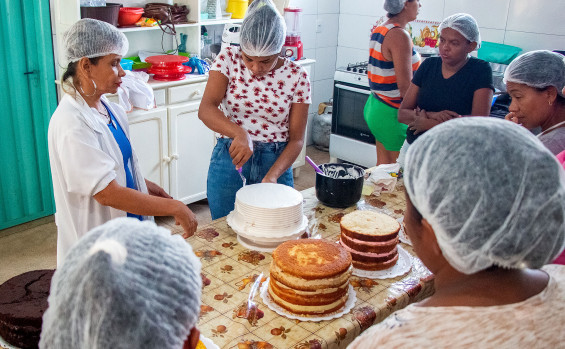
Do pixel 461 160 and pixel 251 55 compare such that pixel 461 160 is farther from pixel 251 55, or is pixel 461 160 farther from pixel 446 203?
pixel 251 55

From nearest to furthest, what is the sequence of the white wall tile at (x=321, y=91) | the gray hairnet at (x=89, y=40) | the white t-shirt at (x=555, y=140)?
1. the white t-shirt at (x=555, y=140)
2. the gray hairnet at (x=89, y=40)
3. the white wall tile at (x=321, y=91)

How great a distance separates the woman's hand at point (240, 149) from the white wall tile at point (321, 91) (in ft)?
11.5

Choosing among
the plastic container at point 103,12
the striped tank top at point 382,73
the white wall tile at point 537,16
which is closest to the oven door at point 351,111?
the striped tank top at point 382,73

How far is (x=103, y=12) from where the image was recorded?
3.49 metres

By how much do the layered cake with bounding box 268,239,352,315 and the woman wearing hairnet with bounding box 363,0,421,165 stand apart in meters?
2.02

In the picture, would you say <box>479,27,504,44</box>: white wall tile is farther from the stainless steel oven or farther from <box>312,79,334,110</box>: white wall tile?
<box>312,79,334,110</box>: white wall tile

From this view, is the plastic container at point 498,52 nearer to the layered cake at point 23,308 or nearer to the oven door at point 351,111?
the oven door at point 351,111

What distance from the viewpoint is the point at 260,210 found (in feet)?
6.27

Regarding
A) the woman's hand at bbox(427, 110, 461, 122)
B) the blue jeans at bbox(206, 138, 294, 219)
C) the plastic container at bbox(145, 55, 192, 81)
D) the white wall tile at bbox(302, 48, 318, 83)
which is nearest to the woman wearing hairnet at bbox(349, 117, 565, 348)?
the blue jeans at bbox(206, 138, 294, 219)

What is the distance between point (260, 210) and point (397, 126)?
1961 mm

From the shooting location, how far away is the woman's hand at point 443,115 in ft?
9.71

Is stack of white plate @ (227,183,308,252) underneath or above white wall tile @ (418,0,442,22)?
underneath

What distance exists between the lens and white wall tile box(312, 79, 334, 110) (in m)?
5.70

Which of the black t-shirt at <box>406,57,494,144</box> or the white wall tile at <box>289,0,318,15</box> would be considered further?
the white wall tile at <box>289,0,318,15</box>
